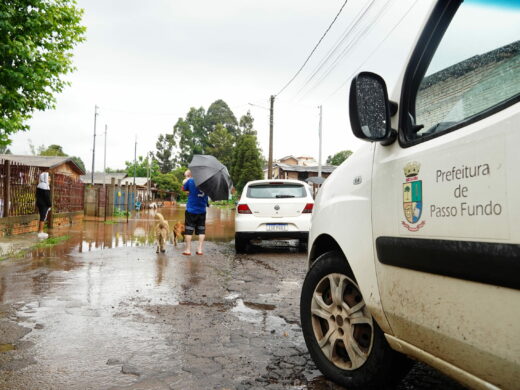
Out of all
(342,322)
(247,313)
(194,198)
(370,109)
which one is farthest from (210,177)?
(370,109)

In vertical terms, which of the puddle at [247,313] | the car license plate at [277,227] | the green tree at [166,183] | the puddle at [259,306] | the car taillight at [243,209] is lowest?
the puddle at [247,313]

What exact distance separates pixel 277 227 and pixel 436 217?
255 inches

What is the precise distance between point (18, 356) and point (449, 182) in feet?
10.3

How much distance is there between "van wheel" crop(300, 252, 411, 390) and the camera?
7.75ft

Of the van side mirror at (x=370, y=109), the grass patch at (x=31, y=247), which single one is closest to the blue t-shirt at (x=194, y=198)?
the grass patch at (x=31, y=247)

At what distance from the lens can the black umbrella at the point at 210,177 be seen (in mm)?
7813

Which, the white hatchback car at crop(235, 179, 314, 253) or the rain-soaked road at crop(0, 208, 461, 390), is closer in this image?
the rain-soaked road at crop(0, 208, 461, 390)

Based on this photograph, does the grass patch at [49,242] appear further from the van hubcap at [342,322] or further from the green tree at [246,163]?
the green tree at [246,163]

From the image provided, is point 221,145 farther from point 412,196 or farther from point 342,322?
point 412,196

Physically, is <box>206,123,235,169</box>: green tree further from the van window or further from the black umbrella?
the van window

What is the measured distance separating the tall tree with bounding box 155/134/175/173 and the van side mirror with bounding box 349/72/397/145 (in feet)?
306

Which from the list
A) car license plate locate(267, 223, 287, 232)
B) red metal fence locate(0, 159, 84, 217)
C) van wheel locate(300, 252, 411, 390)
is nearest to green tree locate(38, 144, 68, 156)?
red metal fence locate(0, 159, 84, 217)

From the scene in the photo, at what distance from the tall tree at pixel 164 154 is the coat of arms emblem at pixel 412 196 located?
93.5 metres

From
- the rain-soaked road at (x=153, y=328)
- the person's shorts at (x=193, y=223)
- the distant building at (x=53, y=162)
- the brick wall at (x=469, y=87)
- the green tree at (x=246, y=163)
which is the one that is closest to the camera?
the brick wall at (x=469, y=87)
